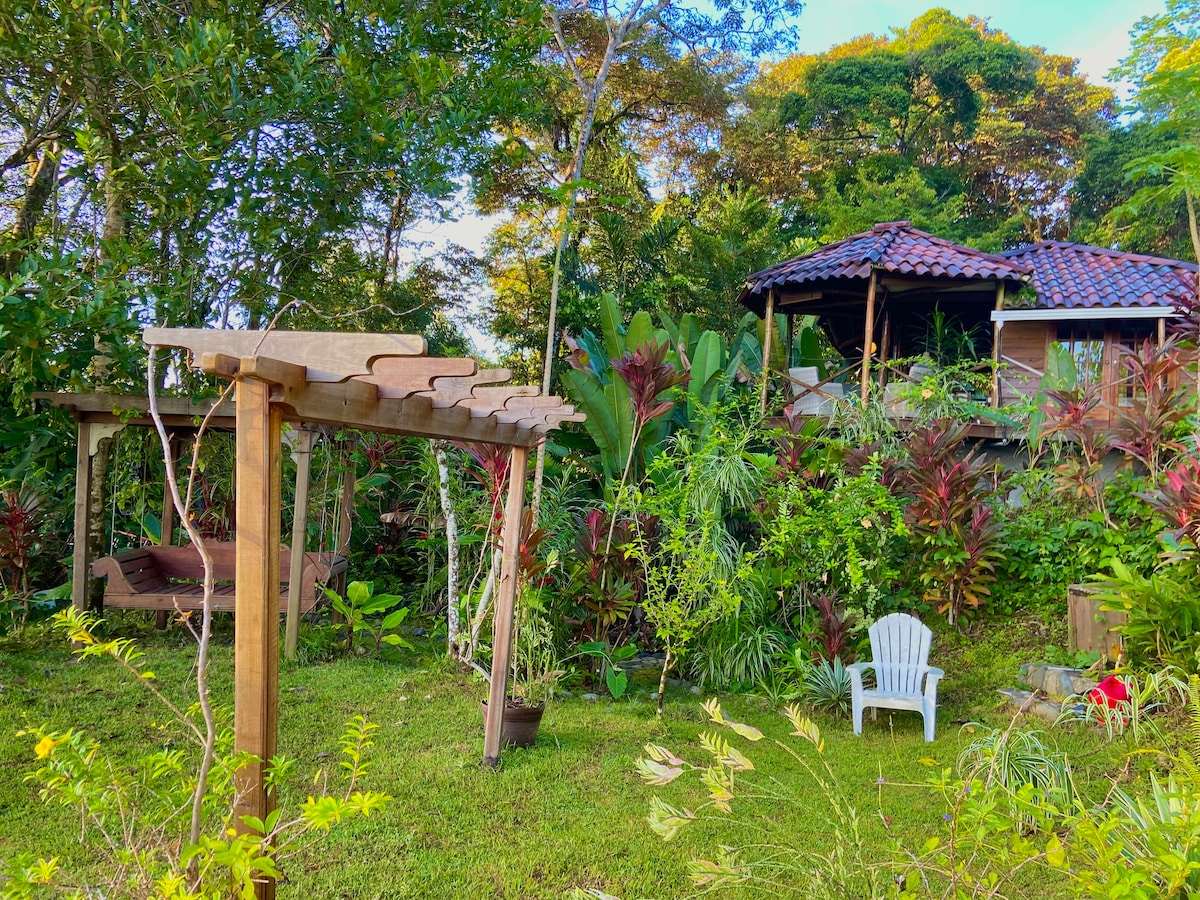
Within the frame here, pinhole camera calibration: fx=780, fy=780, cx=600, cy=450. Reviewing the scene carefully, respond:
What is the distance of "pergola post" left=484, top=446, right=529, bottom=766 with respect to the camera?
4090 mm

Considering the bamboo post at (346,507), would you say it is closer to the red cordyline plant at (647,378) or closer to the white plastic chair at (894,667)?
the red cordyline plant at (647,378)

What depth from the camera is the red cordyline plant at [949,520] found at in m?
6.20

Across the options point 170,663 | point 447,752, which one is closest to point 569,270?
point 170,663

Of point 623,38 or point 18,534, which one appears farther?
point 623,38

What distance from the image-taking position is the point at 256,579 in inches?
85.2

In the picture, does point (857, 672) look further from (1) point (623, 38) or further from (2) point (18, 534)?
(1) point (623, 38)

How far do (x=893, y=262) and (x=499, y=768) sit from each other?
845 cm

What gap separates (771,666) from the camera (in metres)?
5.84

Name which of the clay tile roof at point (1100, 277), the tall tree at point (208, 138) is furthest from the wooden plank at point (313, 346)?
the clay tile roof at point (1100, 277)

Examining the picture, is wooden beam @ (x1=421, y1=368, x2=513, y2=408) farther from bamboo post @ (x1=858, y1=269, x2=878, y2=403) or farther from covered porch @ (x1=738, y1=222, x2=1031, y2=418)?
bamboo post @ (x1=858, y1=269, x2=878, y2=403)

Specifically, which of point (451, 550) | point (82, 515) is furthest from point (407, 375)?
point (82, 515)

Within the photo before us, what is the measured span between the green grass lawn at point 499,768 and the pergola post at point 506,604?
24 cm

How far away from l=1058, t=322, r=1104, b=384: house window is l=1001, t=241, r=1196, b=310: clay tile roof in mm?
629

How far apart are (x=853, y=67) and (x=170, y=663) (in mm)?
20967
